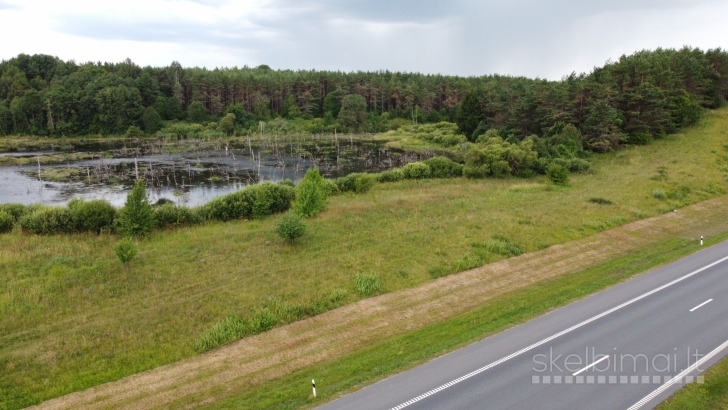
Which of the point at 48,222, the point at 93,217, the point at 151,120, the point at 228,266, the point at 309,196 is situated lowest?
the point at 228,266

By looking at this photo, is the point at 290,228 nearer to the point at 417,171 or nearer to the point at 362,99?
the point at 417,171

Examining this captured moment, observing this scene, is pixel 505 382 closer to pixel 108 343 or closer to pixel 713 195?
pixel 108 343

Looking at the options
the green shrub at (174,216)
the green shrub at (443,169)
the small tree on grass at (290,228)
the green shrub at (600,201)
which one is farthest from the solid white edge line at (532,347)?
the green shrub at (443,169)

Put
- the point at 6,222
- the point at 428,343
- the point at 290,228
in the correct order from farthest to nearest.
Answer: the point at 6,222
the point at 290,228
the point at 428,343

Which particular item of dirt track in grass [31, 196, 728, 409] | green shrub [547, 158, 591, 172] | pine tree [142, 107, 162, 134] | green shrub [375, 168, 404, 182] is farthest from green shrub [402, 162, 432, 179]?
pine tree [142, 107, 162, 134]

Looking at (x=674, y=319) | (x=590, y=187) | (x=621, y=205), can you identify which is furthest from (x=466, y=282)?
(x=590, y=187)

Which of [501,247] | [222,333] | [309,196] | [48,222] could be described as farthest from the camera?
[309,196]

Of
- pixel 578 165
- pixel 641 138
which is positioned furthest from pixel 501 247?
pixel 641 138
